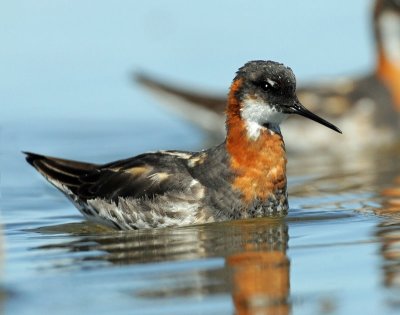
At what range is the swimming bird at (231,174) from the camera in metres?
9.62

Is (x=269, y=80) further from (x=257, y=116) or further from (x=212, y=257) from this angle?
(x=212, y=257)

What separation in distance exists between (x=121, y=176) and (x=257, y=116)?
133 centimetres

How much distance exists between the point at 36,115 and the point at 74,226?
585 cm

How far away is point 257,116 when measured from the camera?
32.4 feet

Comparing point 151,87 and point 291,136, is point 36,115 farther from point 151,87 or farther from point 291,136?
point 291,136

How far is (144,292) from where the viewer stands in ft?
23.2

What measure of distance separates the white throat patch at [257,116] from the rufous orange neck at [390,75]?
5.95 m

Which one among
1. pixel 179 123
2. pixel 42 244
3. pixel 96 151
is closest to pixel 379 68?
pixel 179 123

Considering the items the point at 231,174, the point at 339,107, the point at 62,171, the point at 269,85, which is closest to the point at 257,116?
the point at 269,85

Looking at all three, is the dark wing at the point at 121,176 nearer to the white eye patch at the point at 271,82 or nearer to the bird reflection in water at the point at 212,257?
the bird reflection in water at the point at 212,257

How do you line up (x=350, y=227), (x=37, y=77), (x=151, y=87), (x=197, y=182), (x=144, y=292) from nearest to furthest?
(x=144, y=292) → (x=350, y=227) → (x=197, y=182) → (x=151, y=87) → (x=37, y=77)

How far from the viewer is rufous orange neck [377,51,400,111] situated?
51.3 ft

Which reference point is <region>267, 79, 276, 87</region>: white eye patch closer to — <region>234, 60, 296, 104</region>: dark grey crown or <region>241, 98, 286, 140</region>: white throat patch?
<region>234, 60, 296, 104</region>: dark grey crown

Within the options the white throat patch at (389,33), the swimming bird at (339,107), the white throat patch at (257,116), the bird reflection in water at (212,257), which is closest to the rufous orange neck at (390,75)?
the swimming bird at (339,107)
